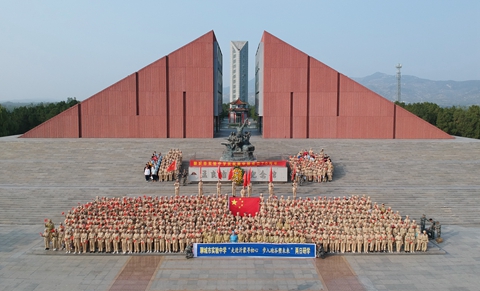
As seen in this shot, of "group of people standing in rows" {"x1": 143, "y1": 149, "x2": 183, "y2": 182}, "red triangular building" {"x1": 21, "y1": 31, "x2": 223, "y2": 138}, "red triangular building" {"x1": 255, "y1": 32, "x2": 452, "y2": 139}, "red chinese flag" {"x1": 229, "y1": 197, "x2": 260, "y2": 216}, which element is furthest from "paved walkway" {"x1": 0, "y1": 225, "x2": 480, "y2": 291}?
"red triangular building" {"x1": 21, "y1": 31, "x2": 223, "y2": 138}

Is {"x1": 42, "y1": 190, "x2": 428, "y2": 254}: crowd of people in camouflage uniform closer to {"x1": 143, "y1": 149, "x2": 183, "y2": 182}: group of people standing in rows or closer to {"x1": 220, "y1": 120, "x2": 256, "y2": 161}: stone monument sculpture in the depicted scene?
{"x1": 143, "y1": 149, "x2": 183, "y2": 182}: group of people standing in rows

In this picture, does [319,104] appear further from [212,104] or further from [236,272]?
[236,272]

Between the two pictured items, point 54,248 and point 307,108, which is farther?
point 307,108

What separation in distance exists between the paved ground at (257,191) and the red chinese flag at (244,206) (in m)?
2.92

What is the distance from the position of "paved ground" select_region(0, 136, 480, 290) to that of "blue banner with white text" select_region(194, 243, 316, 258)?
0.93 ft


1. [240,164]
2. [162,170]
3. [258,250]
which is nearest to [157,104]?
[162,170]

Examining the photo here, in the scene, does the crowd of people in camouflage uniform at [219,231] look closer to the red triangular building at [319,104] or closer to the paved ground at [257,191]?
the paved ground at [257,191]

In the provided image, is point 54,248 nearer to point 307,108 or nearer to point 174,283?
point 174,283

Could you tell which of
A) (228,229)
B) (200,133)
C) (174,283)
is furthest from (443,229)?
(200,133)

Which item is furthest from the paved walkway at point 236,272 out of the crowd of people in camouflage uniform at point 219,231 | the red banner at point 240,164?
the red banner at point 240,164

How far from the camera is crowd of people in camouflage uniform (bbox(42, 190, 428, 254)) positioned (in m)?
12.3

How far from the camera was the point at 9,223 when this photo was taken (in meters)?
15.6

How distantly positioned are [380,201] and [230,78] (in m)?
109

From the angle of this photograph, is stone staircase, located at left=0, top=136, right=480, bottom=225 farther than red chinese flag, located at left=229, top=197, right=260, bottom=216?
Yes
